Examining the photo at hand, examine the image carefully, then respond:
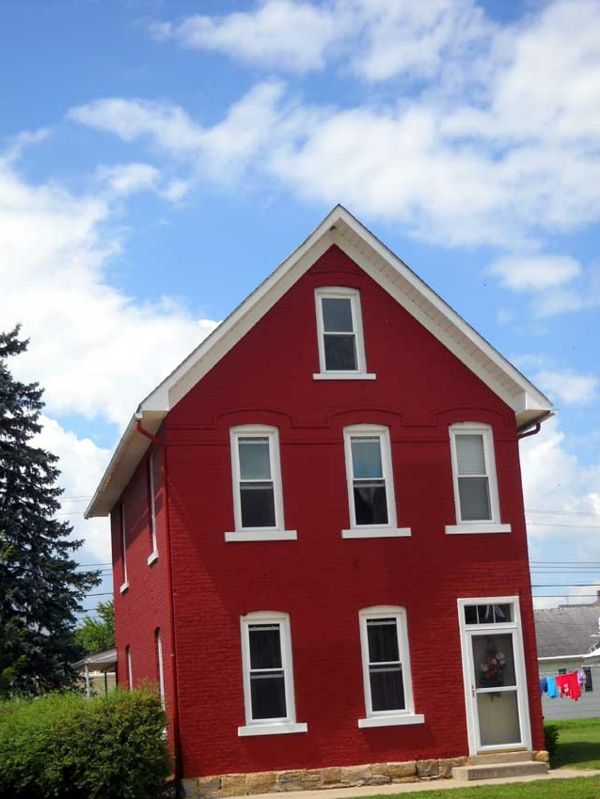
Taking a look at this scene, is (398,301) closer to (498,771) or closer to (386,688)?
(386,688)

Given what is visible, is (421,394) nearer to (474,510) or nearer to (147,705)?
(474,510)

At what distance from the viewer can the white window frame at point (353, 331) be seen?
73.4ft

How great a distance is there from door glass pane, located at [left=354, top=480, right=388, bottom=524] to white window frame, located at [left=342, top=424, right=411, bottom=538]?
0.24ft

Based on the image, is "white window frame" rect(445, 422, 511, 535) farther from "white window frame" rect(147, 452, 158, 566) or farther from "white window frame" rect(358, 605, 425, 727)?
"white window frame" rect(147, 452, 158, 566)

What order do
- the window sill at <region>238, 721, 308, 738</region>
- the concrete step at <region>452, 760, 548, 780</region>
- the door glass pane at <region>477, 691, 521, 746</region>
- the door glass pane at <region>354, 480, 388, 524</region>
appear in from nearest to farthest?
the window sill at <region>238, 721, 308, 738</region> → the concrete step at <region>452, 760, 548, 780</region> → the door glass pane at <region>477, 691, 521, 746</region> → the door glass pane at <region>354, 480, 388, 524</region>

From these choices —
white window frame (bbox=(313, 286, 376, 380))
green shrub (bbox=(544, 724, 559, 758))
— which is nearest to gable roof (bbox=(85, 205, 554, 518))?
white window frame (bbox=(313, 286, 376, 380))

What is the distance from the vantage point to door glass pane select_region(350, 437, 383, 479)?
22.2 metres

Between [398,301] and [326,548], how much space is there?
187 inches

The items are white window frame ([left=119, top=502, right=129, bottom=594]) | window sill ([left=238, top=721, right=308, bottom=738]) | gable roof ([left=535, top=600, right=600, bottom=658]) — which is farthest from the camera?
gable roof ([left=535, top=600, right=600, bottom=658])

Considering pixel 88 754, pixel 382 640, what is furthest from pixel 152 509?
pixel 88 754

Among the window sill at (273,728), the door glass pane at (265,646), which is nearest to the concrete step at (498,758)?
the window sill at (273,728)

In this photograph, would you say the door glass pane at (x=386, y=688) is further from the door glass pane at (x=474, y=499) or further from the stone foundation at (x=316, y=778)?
the door glass pane at (x=474, y=499)

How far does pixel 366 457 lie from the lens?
880 inches

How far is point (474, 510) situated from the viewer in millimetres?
22719
